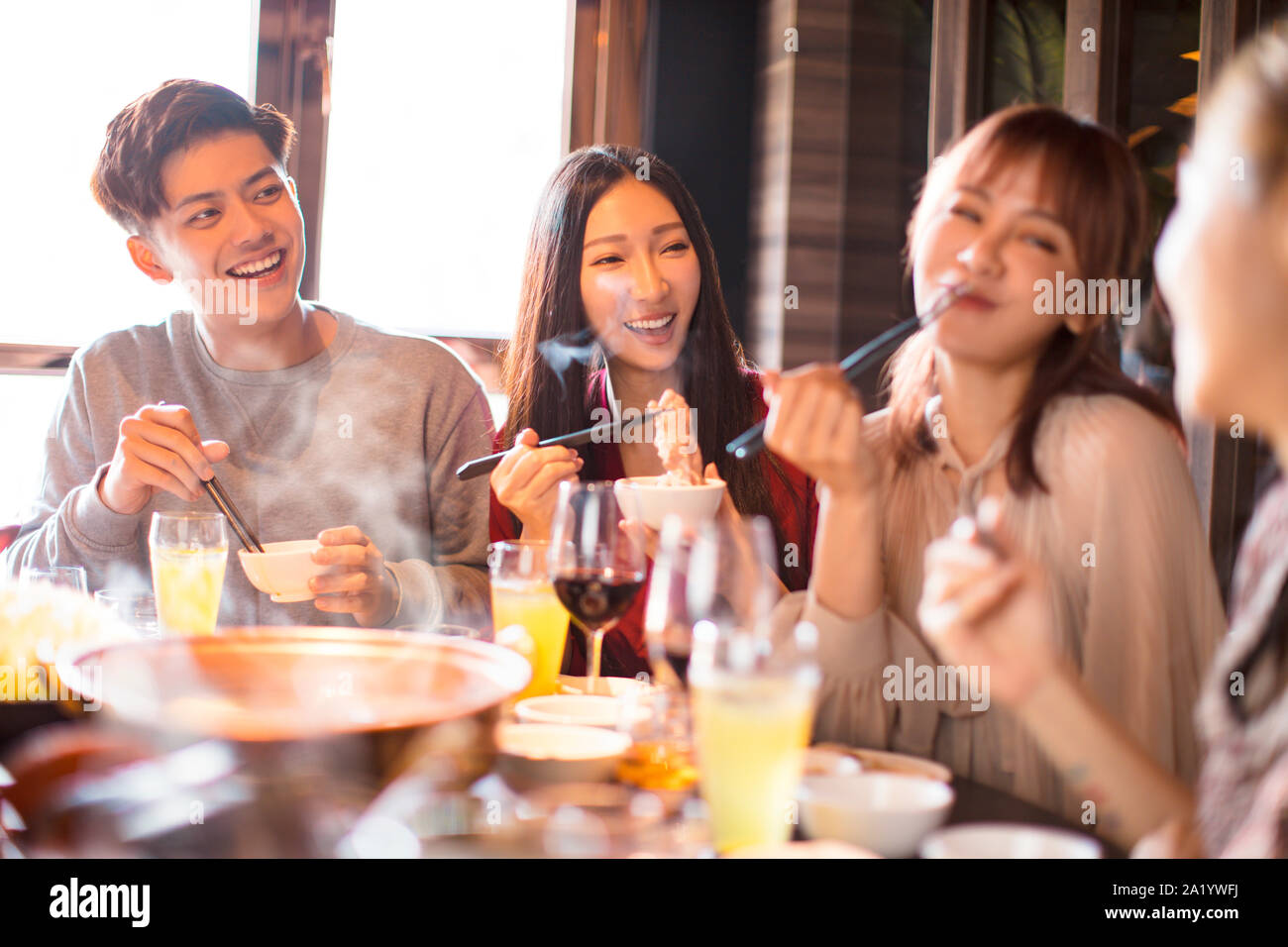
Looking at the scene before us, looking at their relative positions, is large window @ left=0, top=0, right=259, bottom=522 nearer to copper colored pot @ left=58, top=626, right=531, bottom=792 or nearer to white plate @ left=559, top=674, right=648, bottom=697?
white plate @ left=559, top=674, right=648, bottom=697

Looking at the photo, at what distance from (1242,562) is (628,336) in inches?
49.8

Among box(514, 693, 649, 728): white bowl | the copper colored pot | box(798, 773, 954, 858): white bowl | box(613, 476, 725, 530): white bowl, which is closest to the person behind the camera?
the copper colored pot

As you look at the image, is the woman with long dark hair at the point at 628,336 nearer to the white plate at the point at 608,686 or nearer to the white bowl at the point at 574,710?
the white plate at the point at 608,686

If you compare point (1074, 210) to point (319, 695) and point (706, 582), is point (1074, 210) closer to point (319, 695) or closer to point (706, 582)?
point (706, 582)

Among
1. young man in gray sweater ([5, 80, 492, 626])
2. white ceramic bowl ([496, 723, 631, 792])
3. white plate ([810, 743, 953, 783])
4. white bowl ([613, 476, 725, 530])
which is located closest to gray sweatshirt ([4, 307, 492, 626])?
young man in gray sweater ([5, 80, 492, 626])

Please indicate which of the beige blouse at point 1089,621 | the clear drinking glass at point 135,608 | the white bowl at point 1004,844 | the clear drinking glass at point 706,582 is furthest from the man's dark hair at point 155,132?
the white bowl at point 1004,844

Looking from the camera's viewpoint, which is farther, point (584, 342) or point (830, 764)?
point (584, 342)

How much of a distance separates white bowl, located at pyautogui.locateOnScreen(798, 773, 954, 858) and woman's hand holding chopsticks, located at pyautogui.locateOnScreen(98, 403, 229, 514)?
1.00 metres

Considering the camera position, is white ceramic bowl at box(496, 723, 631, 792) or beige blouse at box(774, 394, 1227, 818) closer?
white ceramic bowl at box(496, 723, 631, 792)

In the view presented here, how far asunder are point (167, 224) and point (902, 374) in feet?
4.47

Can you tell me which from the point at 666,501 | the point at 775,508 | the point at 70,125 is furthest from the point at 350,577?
the point at 70,125

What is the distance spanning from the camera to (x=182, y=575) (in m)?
1.31

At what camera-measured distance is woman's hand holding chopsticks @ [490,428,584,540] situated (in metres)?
1.60

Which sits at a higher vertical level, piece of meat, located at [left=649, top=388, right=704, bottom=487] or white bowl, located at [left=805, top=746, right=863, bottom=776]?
piece of meat, located at [left=649, top=388, right=704, bottom=487]
